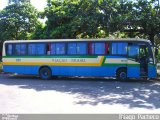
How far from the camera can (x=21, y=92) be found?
14.8 m

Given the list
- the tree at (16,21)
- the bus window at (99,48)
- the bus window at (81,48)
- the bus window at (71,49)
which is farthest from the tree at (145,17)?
the tree at (16,21)

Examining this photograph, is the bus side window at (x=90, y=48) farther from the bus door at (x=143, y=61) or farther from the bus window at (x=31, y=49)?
the bus window at (x=31, y=49)

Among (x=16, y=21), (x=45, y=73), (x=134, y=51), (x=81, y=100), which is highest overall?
(x=16, y=21)

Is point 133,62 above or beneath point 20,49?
beneath

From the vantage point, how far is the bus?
19797 mm

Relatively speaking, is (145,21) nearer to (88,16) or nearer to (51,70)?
(88,16)

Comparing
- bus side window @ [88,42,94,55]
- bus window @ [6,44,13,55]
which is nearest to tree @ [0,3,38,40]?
bus window @ [6,44,13,55]

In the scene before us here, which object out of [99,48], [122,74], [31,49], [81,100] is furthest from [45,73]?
[81,100]

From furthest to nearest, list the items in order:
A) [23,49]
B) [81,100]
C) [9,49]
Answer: [9,49], [23,49], [81,100]

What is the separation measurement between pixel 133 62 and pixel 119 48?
1.22m

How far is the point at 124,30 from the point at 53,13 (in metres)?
6.31

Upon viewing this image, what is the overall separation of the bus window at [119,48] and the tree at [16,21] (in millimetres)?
14807

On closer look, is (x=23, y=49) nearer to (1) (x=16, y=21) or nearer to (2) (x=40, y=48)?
(2) (x=40, y=48)

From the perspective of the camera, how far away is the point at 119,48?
66.1ft
